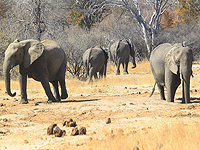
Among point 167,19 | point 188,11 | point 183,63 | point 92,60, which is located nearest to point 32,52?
point 183,63

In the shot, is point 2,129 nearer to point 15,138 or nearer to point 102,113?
point 15,138

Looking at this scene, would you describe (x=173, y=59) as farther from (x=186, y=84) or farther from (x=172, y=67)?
(x=186, y=84)

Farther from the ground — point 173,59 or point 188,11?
point 188,11

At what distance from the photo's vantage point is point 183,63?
30.2 feet

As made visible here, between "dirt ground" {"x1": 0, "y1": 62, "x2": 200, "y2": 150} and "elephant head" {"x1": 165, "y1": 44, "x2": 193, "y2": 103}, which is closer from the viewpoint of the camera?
"dirt ground" {"x1": 0, "y1": 62, "x2": 200, "y2": 150}

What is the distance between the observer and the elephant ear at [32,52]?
32.8ft

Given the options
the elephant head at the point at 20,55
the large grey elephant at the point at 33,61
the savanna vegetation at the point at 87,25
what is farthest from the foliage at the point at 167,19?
the elephant head at the point at 20,55

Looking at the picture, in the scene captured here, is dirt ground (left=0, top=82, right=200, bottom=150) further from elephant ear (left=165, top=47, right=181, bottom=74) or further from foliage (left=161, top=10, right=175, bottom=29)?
foliage (left=161, top=10, right=175, bottom=29)

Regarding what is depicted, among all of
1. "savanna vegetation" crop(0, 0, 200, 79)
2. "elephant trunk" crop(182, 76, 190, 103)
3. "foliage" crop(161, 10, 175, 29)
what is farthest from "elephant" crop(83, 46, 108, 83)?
"foliage" crop(161, 10, 175, 29)

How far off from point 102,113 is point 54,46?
3352 mm

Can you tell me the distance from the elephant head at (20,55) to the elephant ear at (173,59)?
143 inches

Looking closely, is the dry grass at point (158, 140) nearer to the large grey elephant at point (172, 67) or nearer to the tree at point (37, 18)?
the large grey elephant at point (172, 67)

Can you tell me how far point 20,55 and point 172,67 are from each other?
4.29m

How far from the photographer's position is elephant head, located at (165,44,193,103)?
30.1ft
